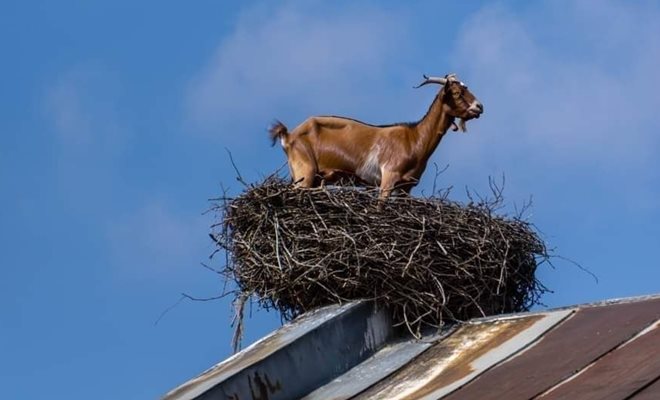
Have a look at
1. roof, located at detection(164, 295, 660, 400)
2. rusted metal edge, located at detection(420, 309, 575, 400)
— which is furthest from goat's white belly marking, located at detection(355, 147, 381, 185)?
rusted metal edge, located at detection(420, 309, 575, 400)

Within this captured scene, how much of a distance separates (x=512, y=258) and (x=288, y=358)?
85.8 inches

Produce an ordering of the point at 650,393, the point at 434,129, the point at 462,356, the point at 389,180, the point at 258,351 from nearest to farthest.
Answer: the point at 650,393 < the point at 462,356 < the point at 258,351 < the point at 389,180 < the point at 434,129

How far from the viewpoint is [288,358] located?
32.2 feet

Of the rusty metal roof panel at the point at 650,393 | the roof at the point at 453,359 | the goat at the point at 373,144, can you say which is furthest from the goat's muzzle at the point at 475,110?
the rusty metal roof panel at the point at 650,393

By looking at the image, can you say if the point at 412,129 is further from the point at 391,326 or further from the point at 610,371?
the point at 610,371

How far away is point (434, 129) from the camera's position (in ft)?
40.2

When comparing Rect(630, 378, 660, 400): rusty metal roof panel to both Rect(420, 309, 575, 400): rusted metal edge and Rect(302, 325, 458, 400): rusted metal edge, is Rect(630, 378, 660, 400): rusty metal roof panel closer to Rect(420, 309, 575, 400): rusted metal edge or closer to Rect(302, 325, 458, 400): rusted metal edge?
Rect(420, 309, 575, 400): rusted metal edge

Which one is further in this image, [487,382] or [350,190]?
[350,190]

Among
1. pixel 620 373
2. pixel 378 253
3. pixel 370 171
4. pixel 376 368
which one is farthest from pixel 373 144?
pixel 620 373

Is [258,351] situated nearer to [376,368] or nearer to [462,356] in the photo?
[376,368]

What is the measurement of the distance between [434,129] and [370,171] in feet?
2.12

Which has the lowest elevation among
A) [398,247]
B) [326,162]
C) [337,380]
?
[337,380]

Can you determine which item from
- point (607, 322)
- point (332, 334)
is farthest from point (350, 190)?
point (607, 322)

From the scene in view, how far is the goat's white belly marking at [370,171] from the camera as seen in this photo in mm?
12008
